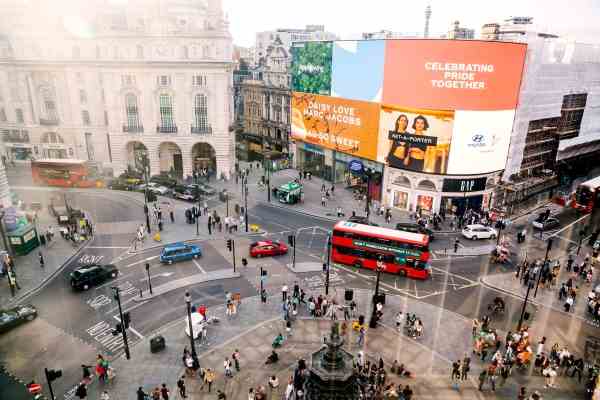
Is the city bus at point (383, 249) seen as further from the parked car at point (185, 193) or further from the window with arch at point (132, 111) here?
the window with arch at point (132, 111)

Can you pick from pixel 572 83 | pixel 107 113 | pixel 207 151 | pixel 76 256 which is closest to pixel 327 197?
pixel 207 151

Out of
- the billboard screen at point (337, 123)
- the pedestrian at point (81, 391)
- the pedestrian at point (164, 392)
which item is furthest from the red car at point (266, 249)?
the billboard screen at point (337, 123)

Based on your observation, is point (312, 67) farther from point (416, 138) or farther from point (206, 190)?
point (206, 190)

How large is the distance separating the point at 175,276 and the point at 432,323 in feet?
62.8

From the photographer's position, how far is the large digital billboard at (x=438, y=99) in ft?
138

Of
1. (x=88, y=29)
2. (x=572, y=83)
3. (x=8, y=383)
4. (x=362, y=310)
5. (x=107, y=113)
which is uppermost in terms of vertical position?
(x=88, y=29)

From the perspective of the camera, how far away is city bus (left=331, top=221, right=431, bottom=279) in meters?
32.4

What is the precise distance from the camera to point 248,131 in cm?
8100

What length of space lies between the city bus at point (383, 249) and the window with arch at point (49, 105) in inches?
1860

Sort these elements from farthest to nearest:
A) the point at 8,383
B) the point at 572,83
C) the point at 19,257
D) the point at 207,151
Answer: the point at 207,151 < the point at 572,83 < the point at 19,257 < the point at 8,383

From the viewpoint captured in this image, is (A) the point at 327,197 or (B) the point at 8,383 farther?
(A) the point at 327,197

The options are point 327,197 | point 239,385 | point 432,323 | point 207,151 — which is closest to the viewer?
point 239,385

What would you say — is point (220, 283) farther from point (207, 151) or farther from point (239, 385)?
point (207, 151)

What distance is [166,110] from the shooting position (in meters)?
56.9
